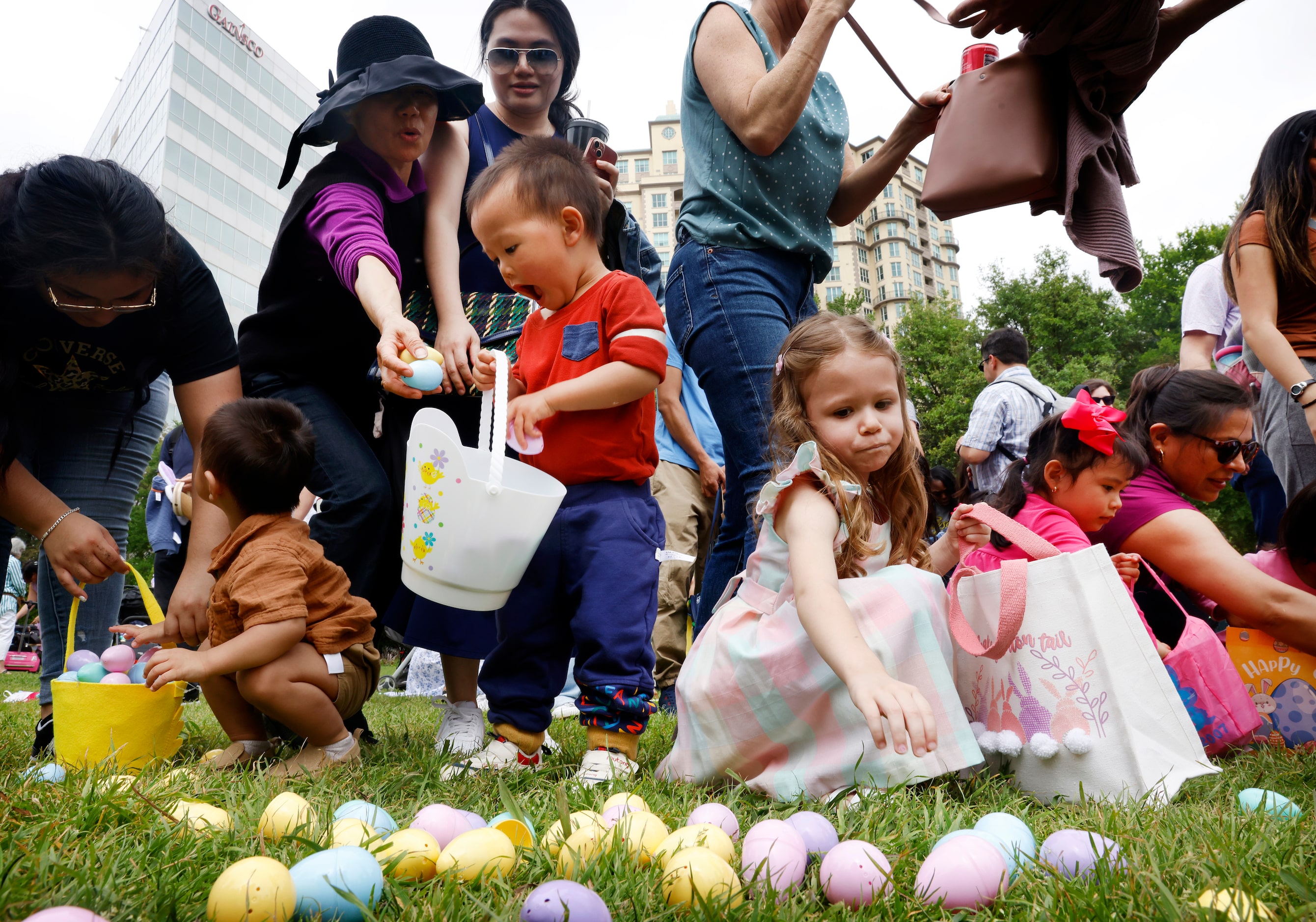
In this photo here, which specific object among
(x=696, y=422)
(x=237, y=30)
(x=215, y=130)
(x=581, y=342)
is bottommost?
(x=581, y=342)

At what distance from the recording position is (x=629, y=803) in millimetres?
1561

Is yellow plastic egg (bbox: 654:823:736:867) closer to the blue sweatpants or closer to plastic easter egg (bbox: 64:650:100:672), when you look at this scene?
the blue sweatpants

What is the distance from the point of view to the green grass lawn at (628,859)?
1.12 m

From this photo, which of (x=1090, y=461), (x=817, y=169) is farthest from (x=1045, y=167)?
(x=1090, y=461)

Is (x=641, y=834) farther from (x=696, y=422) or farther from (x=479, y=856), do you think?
(x=696, y=422)

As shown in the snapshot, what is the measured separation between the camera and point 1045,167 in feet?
7.93

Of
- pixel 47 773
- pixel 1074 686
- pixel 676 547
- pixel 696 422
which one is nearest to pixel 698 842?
pixel 1074 686

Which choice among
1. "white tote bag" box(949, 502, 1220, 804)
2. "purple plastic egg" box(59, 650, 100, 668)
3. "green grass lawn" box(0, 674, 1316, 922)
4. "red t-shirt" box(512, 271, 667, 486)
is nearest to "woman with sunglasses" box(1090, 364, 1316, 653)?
"green grass lawn" box(0, 674, 1316, 922)

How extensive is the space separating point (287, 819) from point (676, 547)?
9.13 ft

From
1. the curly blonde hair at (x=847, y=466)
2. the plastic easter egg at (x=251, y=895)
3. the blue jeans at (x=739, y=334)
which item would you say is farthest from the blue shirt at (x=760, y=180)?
the plastic easter egg at (x=251, y=895)

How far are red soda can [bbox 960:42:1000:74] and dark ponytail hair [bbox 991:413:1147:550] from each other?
102 centimetres

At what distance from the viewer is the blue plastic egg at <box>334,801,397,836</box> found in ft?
4.78

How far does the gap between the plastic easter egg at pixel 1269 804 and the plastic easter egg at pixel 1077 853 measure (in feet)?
1.38

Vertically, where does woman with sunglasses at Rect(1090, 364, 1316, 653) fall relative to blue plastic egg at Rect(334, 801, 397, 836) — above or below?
above
